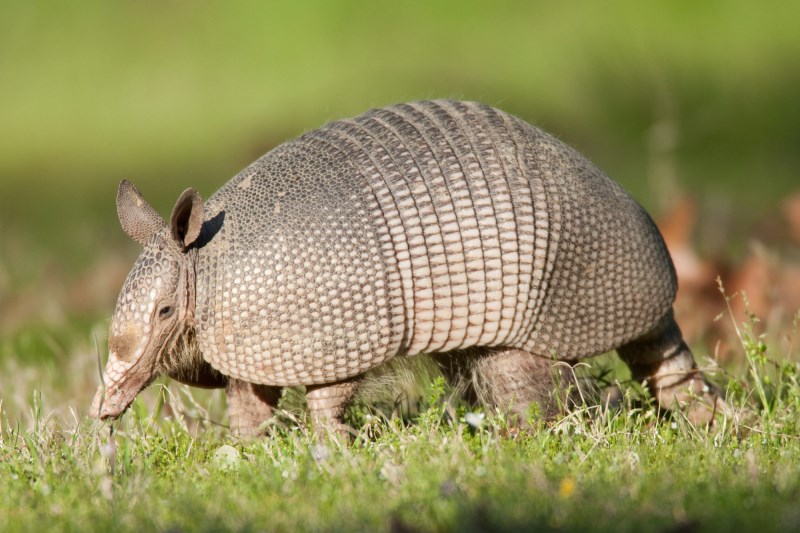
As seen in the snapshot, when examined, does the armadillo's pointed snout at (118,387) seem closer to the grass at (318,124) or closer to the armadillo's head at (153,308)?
the armadillo's head at (153,308)

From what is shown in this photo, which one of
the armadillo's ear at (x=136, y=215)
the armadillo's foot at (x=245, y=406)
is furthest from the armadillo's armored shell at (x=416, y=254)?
Result: the armadillo's foot at (x=245, y=406)

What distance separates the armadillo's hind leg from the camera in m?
6.00

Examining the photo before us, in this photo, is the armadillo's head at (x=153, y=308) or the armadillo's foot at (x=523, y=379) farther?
the armadillo's foot at (x=523, y=379)

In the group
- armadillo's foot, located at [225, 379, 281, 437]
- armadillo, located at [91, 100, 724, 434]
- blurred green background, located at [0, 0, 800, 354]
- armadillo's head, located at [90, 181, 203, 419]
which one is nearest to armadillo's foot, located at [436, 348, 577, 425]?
armadillo, located at [91, 100, 724, 434]

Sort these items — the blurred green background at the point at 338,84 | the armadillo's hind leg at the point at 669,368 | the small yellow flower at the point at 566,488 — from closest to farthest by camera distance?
the small yellow flower at the point at 566,488
the armadillo's hind leg at the point at 669,368
the blurred green background at the point at 338,84

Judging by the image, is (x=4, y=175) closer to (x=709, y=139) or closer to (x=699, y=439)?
(x=709, y=139)

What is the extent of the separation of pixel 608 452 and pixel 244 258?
187cm

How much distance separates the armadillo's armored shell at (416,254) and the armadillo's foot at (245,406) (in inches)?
16.5

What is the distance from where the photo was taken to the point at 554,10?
67.4 ft

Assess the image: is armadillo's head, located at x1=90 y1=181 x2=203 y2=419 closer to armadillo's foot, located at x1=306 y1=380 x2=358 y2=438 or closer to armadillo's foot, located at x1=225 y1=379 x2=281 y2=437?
armadillo's foot, located at x1=225 y1=379 x2=281 y2=437

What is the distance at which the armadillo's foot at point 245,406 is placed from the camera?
562 centimetres

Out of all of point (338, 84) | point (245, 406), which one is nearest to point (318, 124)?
point (338, 84)

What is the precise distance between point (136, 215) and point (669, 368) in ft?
9.66

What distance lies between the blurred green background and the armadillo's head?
23.7 feet
